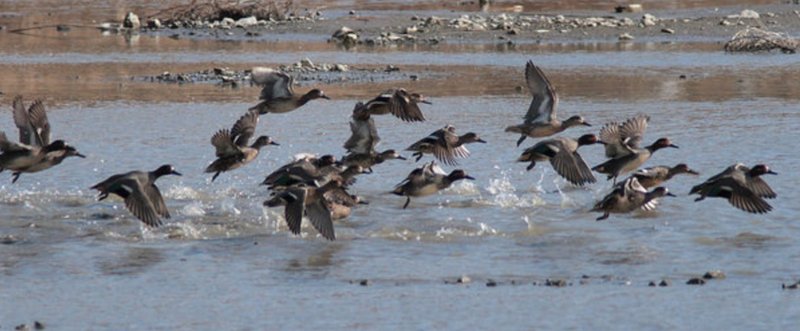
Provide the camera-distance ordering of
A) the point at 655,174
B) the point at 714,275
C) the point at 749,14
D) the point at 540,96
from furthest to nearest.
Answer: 1. the point at 749,14
2. the point at 540,96
3. the point at 655,174
4. the point at 714,275

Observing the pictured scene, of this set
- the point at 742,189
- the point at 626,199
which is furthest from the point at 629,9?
the point at 742,189

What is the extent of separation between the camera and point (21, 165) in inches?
533

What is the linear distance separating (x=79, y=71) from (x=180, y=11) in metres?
9.51

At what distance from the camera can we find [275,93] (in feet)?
49.4

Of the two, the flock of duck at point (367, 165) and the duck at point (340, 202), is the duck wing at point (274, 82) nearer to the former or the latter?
the flock of duck at point (367, 165)

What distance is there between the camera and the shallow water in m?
10.2

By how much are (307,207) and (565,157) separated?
2.45 m

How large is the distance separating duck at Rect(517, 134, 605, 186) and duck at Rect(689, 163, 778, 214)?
38.3 inches

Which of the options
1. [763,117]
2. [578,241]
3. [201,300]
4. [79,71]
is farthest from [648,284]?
[79,71]

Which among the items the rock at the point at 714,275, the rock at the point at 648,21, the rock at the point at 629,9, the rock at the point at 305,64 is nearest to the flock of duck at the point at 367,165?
the rock at the point at 714,275

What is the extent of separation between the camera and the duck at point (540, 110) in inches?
563

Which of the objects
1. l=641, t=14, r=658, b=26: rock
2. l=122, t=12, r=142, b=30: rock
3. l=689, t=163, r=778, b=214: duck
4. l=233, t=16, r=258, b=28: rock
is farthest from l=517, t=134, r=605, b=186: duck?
l=122, t=12, r=142, b=30: rock

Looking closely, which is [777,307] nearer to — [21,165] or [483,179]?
[483,179]

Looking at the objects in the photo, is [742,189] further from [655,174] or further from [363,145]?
[363,145]
